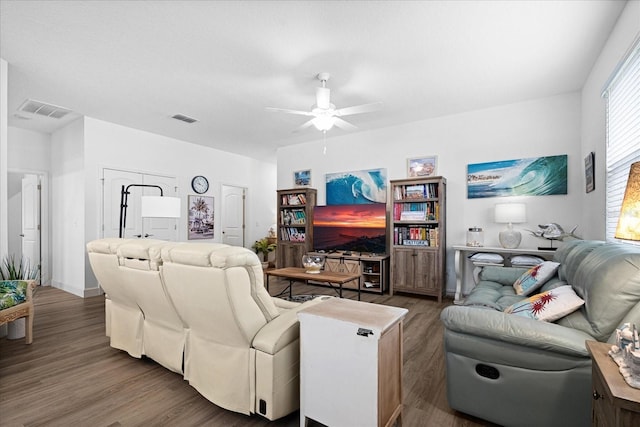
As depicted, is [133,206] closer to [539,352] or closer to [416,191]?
[416,191]

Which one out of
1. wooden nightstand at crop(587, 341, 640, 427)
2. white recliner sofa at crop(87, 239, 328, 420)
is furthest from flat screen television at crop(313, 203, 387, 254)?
wooden nightstand at crop(587, 341, 640, 427)

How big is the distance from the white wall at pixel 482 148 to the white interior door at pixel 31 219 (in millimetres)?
5418

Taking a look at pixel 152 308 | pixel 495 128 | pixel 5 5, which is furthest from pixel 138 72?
pixel 495 128

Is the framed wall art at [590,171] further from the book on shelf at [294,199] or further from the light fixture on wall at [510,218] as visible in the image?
the book on shelf at [294,199]

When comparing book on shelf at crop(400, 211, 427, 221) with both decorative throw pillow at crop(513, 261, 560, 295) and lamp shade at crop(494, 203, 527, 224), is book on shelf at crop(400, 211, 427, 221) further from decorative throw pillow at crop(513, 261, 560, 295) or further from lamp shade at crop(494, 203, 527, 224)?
decorative throw pillow at crop(513, 261, 560, 295)

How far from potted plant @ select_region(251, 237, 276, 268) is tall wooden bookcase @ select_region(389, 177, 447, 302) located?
365 cm

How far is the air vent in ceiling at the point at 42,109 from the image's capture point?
4.04m

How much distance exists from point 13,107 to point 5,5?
8.92 ft

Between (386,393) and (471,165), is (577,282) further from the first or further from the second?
(471,165)

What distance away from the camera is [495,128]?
429 cm

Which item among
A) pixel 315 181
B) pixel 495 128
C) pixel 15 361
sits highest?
pixel 495 128

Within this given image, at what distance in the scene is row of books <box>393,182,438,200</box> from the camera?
4547 mm

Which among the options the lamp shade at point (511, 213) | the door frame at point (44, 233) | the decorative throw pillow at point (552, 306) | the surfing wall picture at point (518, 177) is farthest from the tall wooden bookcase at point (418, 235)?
the door frame at point (44, 233)

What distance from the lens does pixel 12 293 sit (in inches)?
113
